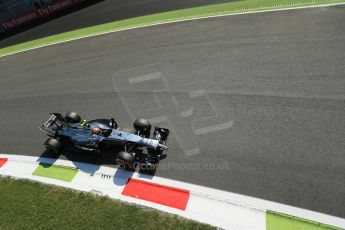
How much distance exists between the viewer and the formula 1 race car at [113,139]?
933cm

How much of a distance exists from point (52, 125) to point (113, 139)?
269 centimetres

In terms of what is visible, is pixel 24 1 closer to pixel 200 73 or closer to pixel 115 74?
pixel 115 74

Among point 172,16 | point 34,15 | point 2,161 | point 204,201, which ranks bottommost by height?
point 204,201

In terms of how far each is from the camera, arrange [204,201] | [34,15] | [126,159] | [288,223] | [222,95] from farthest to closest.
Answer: [34,15] < [222,95] < [126,159] < [204,201] < [288,223]

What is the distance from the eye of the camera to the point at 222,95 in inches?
437

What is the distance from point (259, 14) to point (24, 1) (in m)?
18.0

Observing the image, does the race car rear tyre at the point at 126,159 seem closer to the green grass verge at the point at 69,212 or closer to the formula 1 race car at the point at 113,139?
the formula 1 race car at the point at 113,139

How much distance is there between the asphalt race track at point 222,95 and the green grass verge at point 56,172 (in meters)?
0.60

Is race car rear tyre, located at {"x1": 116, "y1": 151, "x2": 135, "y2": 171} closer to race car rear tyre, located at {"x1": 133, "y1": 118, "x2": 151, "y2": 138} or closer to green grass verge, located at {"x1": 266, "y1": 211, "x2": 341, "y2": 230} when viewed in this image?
race car rear tyre, located at {"x1": 133, "y1": 118, "x2": 151, "y2": 138}

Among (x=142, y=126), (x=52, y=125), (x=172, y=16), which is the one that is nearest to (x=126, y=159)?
(x=142, y=126)

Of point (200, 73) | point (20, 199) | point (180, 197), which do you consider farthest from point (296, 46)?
point (20, 199)

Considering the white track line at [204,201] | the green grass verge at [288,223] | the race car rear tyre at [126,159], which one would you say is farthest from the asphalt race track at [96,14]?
the green grass verge at [288,223]

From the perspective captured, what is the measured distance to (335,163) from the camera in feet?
27.3

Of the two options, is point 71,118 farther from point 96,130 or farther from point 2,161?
point 2,161
